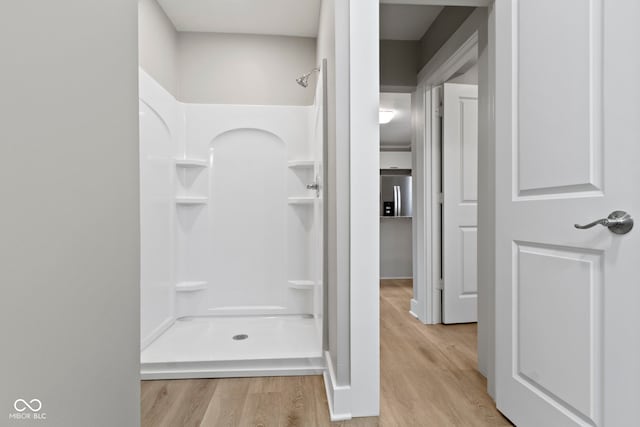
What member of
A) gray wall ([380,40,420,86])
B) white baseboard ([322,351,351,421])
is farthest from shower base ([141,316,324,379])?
gray wall ([380,40,420,86])

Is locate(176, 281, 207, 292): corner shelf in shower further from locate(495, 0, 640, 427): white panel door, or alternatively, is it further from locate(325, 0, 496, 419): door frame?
locate(495, 0, 640, 427): white panel door

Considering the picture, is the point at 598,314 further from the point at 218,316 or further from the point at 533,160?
the point at 218,316

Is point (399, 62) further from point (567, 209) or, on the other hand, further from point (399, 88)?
point (567, 209)

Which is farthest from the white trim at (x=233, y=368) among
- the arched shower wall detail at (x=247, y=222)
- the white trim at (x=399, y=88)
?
the white trim at (x=399, y=88)

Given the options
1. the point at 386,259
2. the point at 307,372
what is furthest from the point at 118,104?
the point at 386,259

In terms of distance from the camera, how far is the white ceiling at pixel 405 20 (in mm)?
2621

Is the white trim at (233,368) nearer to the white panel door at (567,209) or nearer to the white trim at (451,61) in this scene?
the white panel door at (567,209)

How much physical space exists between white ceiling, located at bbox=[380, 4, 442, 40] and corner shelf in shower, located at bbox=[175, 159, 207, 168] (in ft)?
6.44

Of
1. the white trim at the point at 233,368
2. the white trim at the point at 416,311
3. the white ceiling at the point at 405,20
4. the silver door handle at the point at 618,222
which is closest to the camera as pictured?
the silver door handle at the point at 618,222

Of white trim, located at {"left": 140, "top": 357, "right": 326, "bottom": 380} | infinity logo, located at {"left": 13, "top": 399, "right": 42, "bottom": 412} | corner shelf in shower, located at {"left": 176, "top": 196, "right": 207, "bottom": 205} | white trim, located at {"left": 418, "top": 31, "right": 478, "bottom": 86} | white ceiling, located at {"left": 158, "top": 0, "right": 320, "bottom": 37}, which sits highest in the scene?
white ceiling, located at {"left": 158, "top": 0, "right": 320, "bottom": 37}

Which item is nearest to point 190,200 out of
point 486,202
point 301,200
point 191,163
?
point 191,163

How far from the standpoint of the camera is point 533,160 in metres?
1.32

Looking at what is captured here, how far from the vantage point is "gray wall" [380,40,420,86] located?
3.08 m

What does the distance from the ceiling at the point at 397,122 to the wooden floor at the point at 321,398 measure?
10.1 feet
